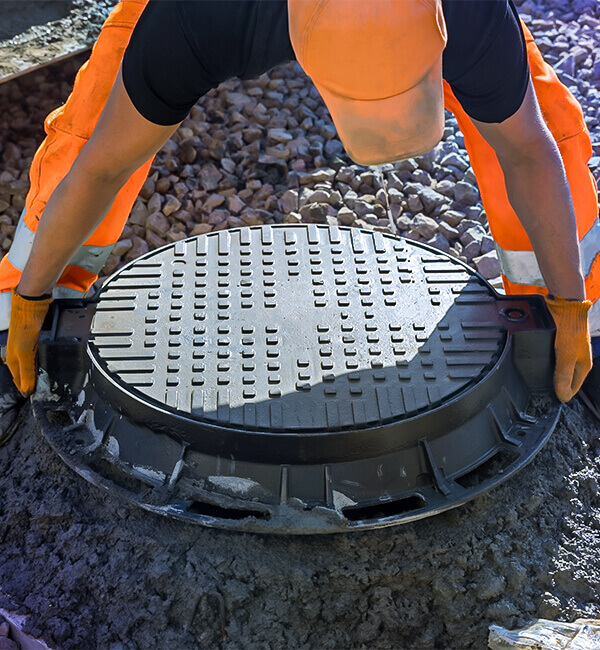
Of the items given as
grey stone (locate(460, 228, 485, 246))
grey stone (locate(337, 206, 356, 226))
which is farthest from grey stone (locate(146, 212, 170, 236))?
grey stone (locate(460, 228, 485, 246))

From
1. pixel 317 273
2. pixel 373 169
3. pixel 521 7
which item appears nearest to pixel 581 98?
pixel 521 7

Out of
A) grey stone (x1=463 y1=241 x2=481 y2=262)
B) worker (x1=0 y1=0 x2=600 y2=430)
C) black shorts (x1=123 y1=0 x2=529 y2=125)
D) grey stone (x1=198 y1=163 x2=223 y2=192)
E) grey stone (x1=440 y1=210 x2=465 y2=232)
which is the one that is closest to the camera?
worker (x1=0 y1=0 x2=600 y2=430)

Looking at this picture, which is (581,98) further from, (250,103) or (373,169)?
(250,103)

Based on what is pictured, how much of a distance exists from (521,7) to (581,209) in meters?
2.26

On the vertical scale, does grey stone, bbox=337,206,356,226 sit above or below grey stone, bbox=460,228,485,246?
above

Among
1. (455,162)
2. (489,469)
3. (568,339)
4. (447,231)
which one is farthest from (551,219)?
(455,162)

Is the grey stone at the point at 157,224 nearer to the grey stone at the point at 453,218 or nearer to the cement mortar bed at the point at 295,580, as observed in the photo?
the grey stone at the point at 453,218

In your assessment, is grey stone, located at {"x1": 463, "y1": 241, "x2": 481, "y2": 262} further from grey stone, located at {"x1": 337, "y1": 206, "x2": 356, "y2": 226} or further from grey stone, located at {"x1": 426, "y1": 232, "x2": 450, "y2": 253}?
grey stone, located at {"x1": 337, "y1": 206, "x2": 356, "y2": 226}

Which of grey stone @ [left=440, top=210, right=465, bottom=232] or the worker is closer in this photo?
the worker

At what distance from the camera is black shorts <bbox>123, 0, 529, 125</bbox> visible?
5.11ft

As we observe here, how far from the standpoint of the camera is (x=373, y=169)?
3098 millimetres

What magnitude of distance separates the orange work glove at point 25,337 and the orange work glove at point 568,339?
114 cm

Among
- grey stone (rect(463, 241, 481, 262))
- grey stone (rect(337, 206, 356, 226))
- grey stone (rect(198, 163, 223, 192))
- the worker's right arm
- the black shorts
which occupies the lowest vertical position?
grey stone (rect(463, 241, 481, 262))

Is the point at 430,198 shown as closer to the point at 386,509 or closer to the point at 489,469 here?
the point at 489,469
